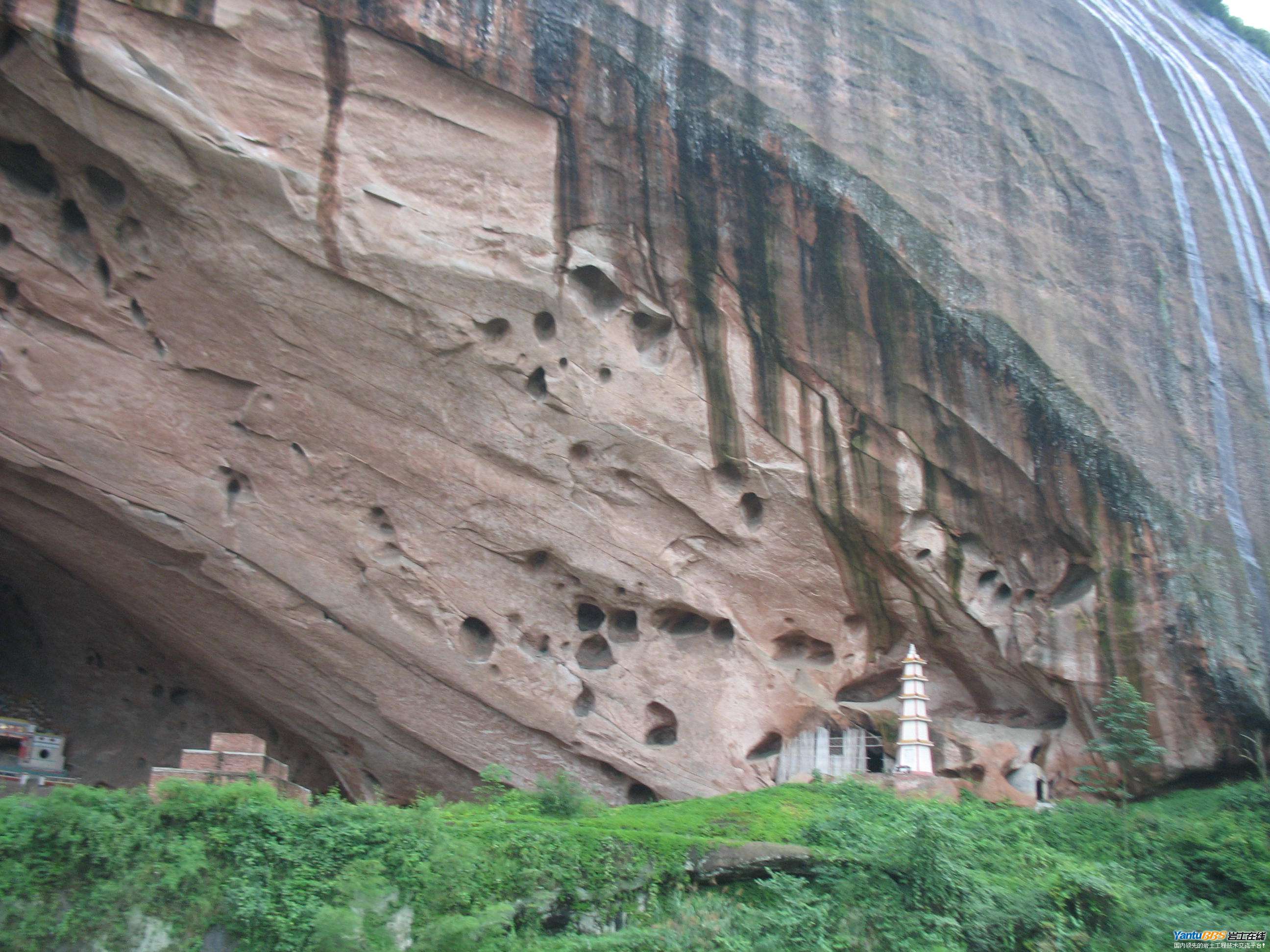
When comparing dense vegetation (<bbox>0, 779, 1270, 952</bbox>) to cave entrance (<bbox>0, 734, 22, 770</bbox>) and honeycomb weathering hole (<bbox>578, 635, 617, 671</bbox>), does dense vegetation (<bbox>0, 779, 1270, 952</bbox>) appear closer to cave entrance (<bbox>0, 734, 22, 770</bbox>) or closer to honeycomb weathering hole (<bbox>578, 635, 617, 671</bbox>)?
honeycomb weathering hole (<bbox>578, 635, 617, 671</bbox>)

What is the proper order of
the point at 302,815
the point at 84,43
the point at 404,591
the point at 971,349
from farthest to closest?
1. the point at 404,591
2. the point at 971,349
3. the point at 84,43
4. the point at 302,815

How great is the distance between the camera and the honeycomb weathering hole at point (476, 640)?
14.6 meters

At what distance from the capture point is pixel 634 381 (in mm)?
14141

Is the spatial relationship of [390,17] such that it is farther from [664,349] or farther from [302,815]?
[302,815]

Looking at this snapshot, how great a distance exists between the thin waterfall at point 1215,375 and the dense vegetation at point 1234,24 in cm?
425

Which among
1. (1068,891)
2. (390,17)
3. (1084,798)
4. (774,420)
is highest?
(390,17)

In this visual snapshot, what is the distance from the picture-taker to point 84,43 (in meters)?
12.0

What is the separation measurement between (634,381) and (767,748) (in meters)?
5.02

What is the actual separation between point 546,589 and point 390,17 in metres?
7.05

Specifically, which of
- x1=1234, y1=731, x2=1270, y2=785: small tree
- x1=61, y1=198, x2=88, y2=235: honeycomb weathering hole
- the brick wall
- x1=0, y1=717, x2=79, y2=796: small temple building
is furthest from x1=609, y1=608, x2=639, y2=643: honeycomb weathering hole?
x1=61, y1=198, x2=88, y2=235: honeycomb weathering hole

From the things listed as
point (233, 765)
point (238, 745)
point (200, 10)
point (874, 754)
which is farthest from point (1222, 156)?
point (233, 765)

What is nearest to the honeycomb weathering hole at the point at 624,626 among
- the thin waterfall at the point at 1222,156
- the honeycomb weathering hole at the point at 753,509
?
the honeycomb weathering hole at the point at 753,509

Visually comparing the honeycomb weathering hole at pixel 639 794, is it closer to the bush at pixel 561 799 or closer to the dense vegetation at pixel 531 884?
the bush at pixel 561 799

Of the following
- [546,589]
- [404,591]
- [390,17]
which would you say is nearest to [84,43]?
[390,17]
